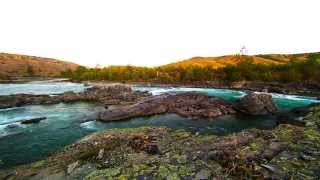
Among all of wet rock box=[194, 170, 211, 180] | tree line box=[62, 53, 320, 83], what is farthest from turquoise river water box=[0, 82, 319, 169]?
tree line box=[62, 53, 320, 83]

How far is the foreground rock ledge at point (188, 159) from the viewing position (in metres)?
16.9

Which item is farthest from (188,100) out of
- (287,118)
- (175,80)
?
(175,80)

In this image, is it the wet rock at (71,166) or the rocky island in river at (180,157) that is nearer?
the rocky island in river at (180,157)

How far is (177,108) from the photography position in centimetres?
4812

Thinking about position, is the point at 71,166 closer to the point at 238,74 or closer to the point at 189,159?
the point at 189,159

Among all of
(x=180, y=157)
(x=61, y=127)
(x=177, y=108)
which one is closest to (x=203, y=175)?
(x=180, y=157)

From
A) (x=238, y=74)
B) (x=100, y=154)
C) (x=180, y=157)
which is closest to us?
(x=180, y=157)

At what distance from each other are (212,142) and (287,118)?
2361cm

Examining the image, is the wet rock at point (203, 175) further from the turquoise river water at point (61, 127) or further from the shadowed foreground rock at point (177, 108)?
the shadowed foreground rock at point (177, 108)

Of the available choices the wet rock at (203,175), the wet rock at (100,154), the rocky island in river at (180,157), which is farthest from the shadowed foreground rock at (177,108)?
the wet rock at (203,175)

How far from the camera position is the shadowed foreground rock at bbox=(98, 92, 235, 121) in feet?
143

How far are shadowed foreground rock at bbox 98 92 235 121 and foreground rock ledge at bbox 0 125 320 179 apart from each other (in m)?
16.9

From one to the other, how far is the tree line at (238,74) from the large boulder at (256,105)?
61.3 metres

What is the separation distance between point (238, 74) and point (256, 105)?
247 feet
